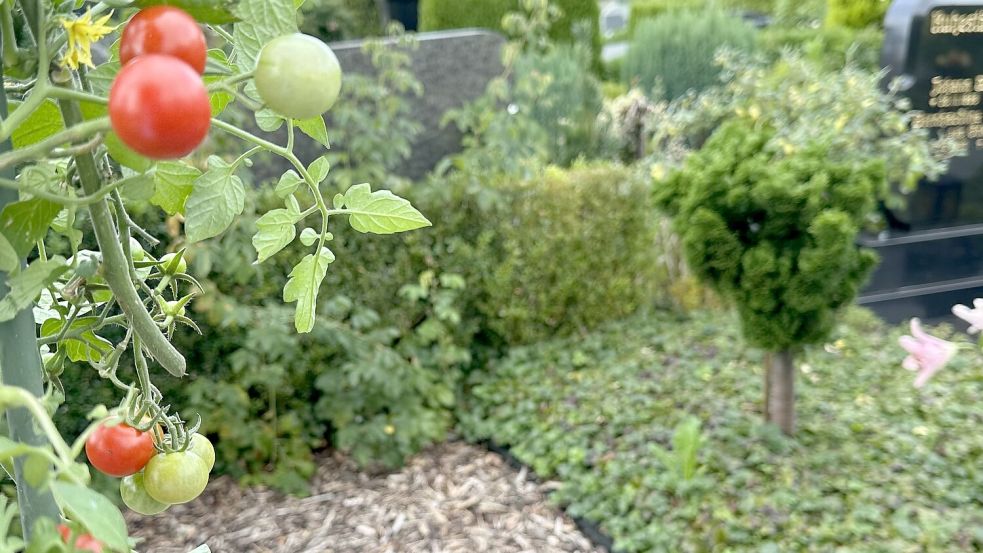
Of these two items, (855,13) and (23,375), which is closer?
(23,375)

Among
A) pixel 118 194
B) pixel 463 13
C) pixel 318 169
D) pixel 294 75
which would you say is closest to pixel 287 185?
pixel 318 169

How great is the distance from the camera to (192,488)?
1.83 ft

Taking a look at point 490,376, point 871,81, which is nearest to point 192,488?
point 490,376

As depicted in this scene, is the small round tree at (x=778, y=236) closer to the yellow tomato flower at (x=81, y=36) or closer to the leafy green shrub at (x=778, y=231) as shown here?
the leafy green shrub at (x=778, y=231)

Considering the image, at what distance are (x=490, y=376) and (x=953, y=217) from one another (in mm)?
3431

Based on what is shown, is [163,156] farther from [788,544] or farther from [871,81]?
[871,81]

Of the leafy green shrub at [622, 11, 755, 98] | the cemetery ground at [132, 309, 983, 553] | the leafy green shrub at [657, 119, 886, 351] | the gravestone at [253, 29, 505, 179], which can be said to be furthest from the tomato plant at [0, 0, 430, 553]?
the leafy green shrub at [622, 11, 755, 98]

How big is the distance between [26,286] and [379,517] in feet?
7.91

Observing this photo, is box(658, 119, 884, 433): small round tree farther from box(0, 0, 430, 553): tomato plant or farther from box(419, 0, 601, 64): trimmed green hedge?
box(419, 0, 601, 64): trimmed green hedge

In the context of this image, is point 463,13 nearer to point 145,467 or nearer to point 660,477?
point 660,477

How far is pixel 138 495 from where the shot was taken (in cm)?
58

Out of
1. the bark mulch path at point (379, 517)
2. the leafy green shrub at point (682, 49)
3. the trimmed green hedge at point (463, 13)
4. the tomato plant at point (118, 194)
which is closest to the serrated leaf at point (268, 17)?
the tomato plant at point (118, 194)

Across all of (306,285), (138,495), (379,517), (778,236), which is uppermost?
(306,285)

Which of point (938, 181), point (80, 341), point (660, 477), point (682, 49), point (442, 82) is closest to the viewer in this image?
point (80, 341)
